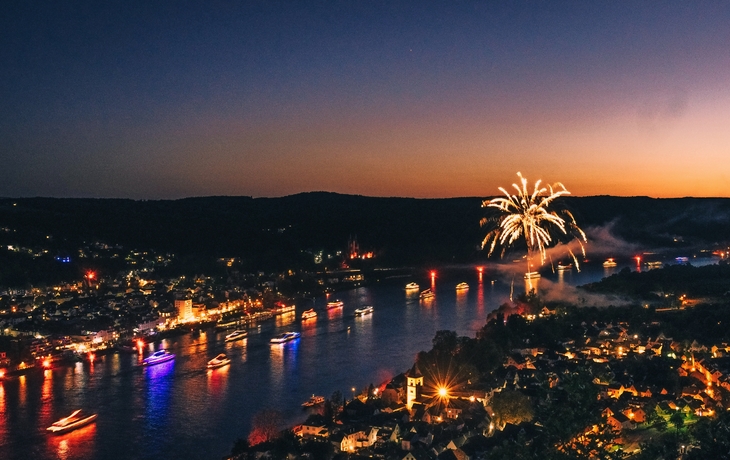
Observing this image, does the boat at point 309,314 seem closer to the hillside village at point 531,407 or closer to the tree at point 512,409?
the hillside village at point 531,407

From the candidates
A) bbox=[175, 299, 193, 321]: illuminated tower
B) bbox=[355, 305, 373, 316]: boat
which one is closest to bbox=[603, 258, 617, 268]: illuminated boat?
bbox=[355, 305, 373, 316]: boat

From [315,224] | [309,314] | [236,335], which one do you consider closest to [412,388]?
[236,335]

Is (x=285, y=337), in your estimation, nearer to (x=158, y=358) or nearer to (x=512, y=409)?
(x=158, y=358)

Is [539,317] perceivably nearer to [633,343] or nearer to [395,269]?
[633,343]

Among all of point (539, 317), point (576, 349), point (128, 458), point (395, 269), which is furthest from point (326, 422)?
point (395, 269)

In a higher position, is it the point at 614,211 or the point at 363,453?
the point at 614,211
